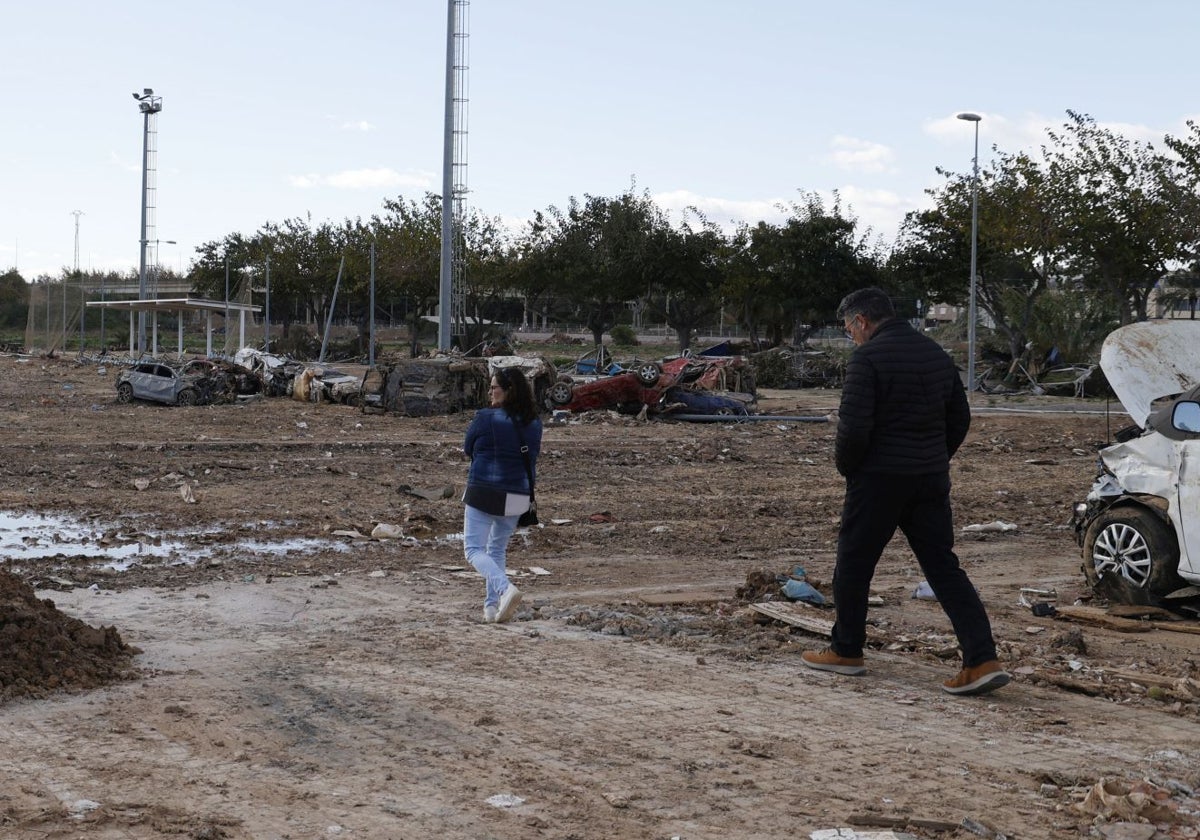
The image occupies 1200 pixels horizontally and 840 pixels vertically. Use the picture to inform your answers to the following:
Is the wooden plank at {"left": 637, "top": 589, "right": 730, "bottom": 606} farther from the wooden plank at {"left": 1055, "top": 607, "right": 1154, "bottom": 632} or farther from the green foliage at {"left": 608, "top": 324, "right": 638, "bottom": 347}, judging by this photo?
the green foliage at {"left": 608, "top": 324, "right": 638, "bottom": 347}

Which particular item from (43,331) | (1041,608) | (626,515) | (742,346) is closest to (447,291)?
(742,346)

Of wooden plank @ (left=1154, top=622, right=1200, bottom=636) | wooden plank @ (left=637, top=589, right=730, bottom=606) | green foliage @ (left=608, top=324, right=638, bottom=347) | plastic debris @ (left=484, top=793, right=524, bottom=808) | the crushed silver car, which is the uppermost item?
green foliage @ (left=608, top=324, right=638, bottom=347)

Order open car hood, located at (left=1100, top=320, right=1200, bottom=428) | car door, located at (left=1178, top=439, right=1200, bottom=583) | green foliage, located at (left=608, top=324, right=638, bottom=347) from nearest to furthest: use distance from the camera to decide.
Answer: car door, located at (left=1178, top=439, right=1200, bottom=583) < open car hood, located at (left=1100, top=320, right=1200, bottom=428) < green foliage, located at (left=608, top=324, right=638, bottom=347)

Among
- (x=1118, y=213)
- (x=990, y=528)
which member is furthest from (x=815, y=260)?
(x=990, y=528)

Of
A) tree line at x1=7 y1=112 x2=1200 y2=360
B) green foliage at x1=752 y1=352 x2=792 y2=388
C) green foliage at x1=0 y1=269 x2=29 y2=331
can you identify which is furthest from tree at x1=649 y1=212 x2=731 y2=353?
green foliage at x1=0 y1=269 x2=29 y2=331

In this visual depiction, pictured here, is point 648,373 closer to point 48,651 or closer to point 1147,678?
point 1147,678

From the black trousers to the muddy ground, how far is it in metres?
0.36

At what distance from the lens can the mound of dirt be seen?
6.48 m

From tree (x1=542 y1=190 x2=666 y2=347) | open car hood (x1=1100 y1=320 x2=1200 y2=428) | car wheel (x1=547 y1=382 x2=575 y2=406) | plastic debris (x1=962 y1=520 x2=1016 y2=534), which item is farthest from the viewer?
tree (x1=542 y1=190 x2=666 y2=347)

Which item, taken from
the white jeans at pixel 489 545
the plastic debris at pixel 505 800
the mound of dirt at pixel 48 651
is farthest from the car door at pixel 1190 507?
the mound of dirt at pixel 48 651

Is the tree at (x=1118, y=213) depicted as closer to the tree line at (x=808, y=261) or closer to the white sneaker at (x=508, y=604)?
the tree line at (x=808, y=261)

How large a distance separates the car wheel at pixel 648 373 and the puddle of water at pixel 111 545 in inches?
720

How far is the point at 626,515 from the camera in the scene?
1465cm

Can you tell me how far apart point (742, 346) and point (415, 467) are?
128 ft
